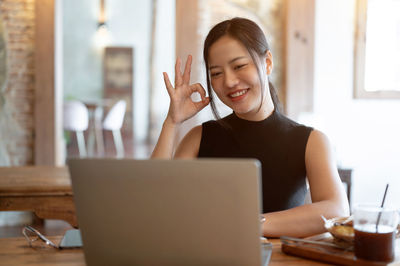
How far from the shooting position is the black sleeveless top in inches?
71.3

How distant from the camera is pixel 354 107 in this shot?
4461 millimetres

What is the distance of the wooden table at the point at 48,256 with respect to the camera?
3.88 feet

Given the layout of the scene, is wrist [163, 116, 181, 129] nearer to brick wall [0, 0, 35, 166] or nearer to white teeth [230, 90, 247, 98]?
white teeth [230, 90, 247, 98]

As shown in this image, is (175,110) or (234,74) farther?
(175,110)

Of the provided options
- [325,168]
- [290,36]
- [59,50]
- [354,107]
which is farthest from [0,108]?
[325,168]

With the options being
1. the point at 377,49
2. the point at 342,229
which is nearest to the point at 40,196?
the point at 342,229

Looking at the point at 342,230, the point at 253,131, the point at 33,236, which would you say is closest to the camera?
the point at 342,230

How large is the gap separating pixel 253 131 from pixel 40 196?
1390 millimetres

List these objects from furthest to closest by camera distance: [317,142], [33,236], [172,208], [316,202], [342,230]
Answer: [317,142]
[316,202]
[33,236]
[342,230]
[172,208]

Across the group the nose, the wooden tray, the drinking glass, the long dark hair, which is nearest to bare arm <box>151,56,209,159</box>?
the long dark hair

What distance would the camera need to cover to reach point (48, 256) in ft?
4.09

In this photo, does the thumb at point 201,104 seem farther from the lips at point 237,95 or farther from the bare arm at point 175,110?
the lips at point 237,95

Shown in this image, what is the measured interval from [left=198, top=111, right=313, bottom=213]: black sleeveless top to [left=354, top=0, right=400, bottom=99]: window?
2.81 m

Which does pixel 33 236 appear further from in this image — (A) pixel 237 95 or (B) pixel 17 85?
(B) pixel 17 85
